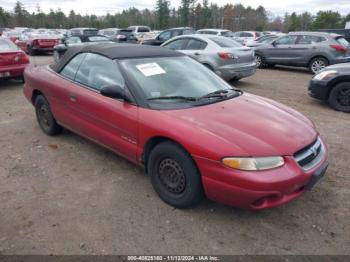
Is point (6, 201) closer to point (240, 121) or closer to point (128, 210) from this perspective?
point (128, 210)

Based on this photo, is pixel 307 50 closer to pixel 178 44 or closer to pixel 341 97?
pixel 178 44

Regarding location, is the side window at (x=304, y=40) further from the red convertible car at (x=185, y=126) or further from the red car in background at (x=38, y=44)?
the red car in background at (x=38, y=44)

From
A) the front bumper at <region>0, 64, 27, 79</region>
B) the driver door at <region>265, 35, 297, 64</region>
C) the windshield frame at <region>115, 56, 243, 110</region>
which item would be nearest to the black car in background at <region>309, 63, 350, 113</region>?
the windshield frame at <region>115, 56, 243, 110</region>

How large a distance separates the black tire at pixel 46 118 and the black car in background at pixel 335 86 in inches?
215

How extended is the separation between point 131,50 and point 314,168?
258 cm

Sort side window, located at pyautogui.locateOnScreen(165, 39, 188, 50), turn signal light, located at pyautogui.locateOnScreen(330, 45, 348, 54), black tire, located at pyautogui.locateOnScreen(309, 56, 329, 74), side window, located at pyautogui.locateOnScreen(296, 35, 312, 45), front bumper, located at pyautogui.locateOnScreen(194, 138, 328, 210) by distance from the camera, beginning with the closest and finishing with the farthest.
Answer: front bumper, located at pyautogui.locateOnScreen(194, 138, 328, 210)
side window, located at pyautogui.locateOnScreen(165, 39, 188, 50)
turn signal light, located at pyautogui.locateOnScreen(330, 45, 348, 54)
black tire, located at pyautogui.locateOnScreen(309, 56, 329, 74)
side window, located at pyautogui.locateOnScreen(296, 35, 312, 45)

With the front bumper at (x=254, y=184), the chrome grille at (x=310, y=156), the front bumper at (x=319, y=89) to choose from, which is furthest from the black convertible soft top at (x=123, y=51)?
the front bumper at (x=319, y=89)

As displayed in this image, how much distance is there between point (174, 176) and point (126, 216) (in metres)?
0.61

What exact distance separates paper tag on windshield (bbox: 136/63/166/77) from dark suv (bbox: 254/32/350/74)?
28.3 ft

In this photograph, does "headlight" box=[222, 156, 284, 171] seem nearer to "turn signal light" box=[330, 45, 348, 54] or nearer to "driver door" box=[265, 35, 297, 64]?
"turn signal light" box=[330, 45, 348, 54]

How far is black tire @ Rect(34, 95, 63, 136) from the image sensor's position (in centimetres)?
502

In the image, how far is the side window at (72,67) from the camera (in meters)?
4.46

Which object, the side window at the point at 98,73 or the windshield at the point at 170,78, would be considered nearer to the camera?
the windshield at the point at 170,78

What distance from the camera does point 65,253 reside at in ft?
8.72
